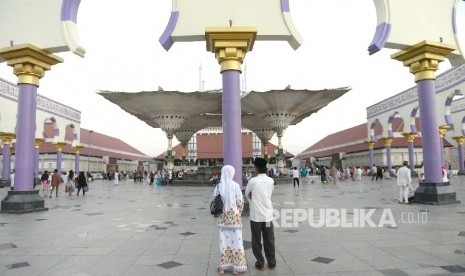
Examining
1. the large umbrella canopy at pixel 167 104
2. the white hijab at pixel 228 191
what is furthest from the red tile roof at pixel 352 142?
the white hijab at pixel 228 191

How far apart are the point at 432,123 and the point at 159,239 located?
9.04 m

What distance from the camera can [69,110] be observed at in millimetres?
35031

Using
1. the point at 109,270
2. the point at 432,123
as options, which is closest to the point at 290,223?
the point at 109,270

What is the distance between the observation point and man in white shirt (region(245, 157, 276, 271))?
4.02 meters

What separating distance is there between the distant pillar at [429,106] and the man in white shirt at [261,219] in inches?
314

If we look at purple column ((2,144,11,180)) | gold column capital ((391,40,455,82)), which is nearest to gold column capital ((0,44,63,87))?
gold column capital ((391,40,455,82))

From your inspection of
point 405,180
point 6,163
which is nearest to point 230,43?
point 405,180

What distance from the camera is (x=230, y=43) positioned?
8195 mm

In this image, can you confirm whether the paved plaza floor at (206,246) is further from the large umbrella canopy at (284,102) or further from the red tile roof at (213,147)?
the red tile roof at (213,147)

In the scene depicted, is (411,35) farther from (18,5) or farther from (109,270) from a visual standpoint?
(18,5)

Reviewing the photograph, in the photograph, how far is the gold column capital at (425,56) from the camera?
10031 millimetres

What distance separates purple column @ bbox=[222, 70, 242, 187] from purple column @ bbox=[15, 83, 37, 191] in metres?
5.96

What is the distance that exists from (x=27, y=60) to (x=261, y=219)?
9.07 m

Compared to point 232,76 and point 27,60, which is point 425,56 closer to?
point 232,76
